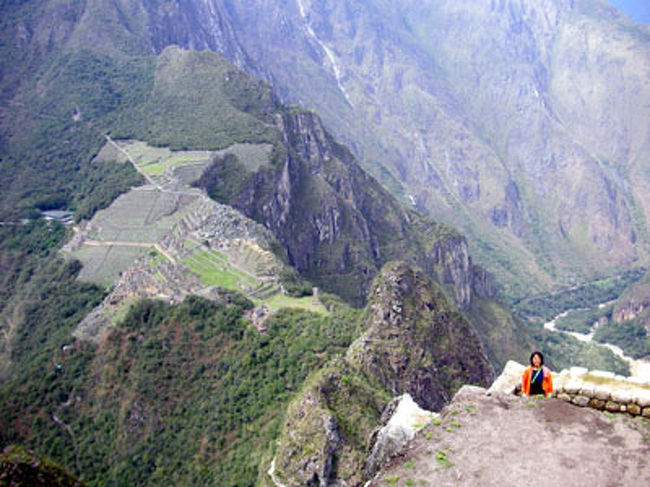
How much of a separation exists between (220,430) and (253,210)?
202 ft

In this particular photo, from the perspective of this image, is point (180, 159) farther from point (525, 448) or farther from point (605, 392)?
point (525, 448)

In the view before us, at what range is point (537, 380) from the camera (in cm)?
2059

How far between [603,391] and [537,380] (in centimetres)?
186

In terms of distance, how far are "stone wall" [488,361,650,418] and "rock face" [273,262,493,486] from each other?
491 cm

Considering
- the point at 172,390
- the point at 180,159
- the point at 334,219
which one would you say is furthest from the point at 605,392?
the point at 334,219

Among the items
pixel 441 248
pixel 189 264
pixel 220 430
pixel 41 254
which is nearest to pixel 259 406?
pixel 220 430

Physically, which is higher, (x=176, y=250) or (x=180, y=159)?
(x=176, y=250)

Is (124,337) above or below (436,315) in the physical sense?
below

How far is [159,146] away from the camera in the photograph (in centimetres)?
12862

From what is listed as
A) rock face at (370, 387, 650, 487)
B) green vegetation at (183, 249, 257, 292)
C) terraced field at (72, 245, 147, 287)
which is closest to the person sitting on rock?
rock face at (370, 387, 650, 487)

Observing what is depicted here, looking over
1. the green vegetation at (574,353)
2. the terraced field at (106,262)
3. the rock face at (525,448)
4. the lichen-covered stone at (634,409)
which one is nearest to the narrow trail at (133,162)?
the terraced field at (106,262)

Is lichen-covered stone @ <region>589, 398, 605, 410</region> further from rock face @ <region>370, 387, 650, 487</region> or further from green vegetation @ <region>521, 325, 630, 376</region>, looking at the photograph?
green vegetation @ <region>521, 325, 630, 376</region>

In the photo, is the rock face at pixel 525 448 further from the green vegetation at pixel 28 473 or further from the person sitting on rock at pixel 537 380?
the green vegetation at pixel 28 473

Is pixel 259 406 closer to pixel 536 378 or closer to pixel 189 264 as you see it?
pixel 189 264
